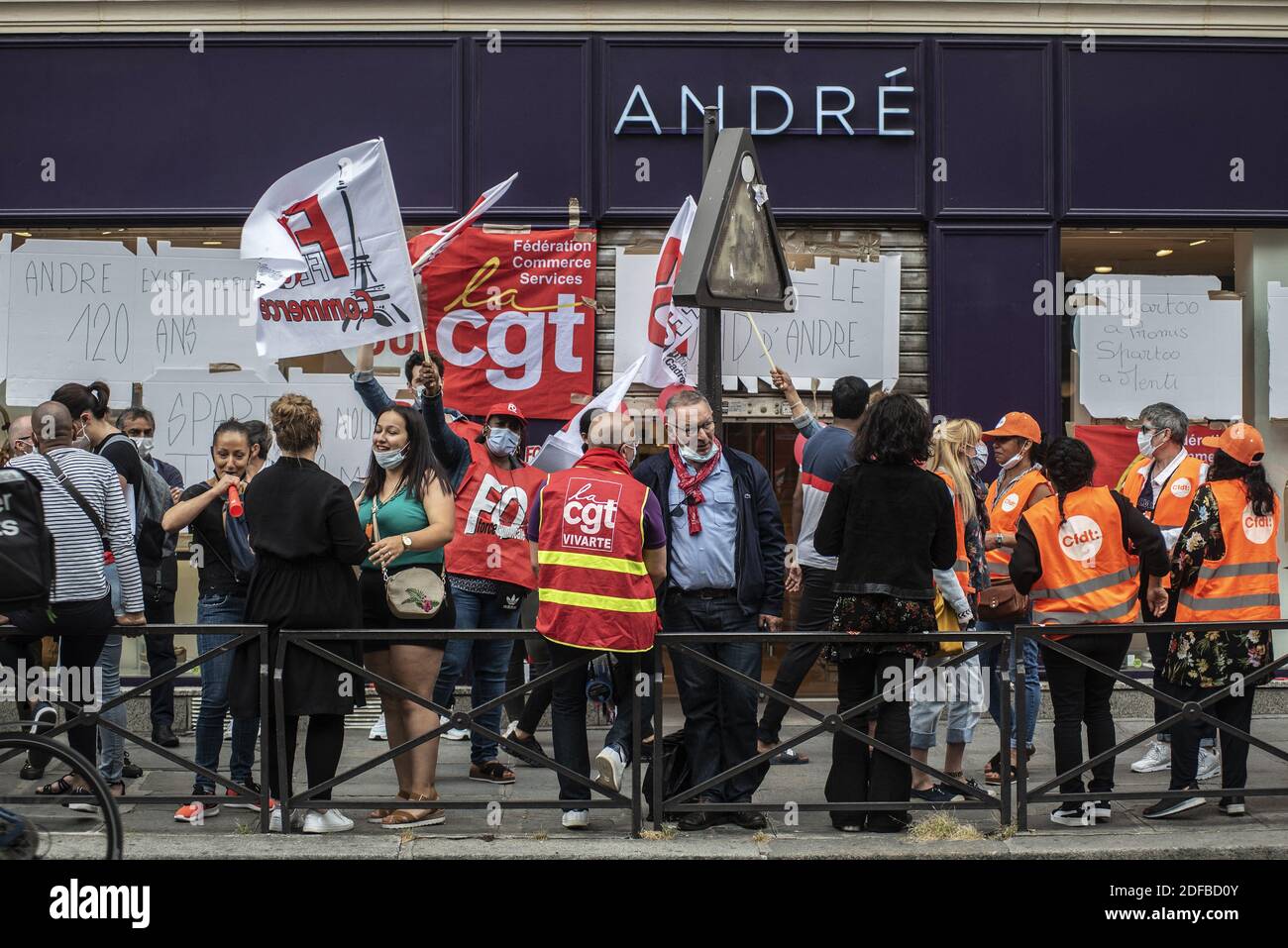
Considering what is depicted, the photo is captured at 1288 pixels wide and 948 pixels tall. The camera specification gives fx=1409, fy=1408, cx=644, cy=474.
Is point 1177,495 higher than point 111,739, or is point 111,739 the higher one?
point 1177,495

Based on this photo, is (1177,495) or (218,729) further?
(1177,495)

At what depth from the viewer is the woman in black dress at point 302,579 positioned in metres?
6.20

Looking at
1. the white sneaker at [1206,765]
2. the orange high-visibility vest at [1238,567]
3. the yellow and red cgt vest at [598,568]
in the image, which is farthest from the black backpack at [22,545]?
the white sneaker at [1206,765]

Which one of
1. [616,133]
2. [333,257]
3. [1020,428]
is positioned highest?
A: [616,133]

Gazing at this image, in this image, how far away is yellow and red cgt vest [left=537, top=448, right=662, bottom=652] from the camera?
20.2 ft

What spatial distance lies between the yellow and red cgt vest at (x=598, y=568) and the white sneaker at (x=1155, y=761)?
3358 millimetres

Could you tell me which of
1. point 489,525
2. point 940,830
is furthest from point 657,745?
point 489,525

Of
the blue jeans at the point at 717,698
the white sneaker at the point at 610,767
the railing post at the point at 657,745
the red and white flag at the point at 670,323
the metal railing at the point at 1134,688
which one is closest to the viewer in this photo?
the railing post at the point at 657,745

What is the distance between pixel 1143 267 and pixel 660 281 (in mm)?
3515

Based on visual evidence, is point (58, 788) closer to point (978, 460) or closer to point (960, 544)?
point (960, 544)

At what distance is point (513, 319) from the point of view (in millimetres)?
9562

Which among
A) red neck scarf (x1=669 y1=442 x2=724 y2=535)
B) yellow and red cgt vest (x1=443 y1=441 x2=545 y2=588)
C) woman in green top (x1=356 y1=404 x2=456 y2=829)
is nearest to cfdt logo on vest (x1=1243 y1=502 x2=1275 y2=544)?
red neck scarf (x1=669 y1=442 x2=724 y2=535)

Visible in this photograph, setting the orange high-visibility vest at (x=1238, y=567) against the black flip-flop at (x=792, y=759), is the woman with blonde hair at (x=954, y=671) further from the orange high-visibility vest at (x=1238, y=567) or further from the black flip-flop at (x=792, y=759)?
the orange high-visibility vest at (x=1238, y=567)

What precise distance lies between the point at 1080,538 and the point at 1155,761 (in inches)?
78.7
